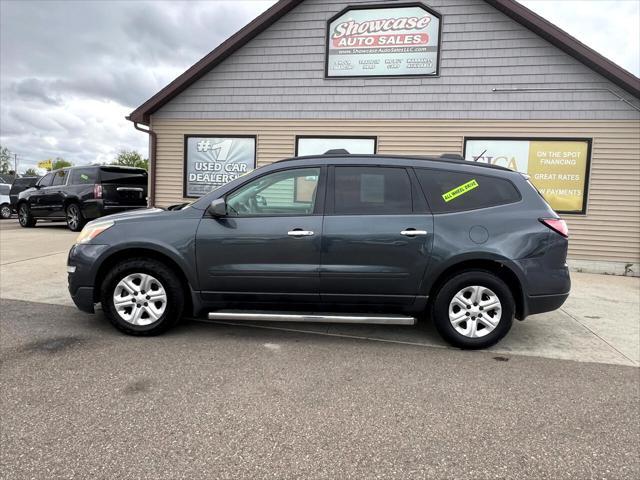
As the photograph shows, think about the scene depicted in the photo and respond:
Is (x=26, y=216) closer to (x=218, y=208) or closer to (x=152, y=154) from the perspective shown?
(x=152, y=154)

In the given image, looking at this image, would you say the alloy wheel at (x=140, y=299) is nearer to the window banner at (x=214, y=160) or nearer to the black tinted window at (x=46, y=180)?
the window banner at (x=214, y=160)

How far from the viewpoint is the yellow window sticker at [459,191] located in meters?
4.16

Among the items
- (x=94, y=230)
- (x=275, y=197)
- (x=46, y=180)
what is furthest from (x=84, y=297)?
(x=46, y=180)

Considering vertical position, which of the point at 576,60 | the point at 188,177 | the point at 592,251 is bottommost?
the point at 592,251

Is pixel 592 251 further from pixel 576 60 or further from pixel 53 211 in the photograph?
pixel 53 211

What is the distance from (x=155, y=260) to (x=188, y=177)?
6.69 meters

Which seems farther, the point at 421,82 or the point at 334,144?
the point at 334,144

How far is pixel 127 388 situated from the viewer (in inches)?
126

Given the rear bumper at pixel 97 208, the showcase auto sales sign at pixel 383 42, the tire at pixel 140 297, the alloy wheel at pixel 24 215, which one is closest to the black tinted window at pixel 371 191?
the tire at pixel 140 297

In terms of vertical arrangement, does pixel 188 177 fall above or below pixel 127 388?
above

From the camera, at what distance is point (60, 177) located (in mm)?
13164

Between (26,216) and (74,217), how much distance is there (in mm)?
2485

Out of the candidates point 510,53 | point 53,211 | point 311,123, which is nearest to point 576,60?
point 510,53

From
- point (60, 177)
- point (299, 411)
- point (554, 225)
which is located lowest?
point (299, 411)
